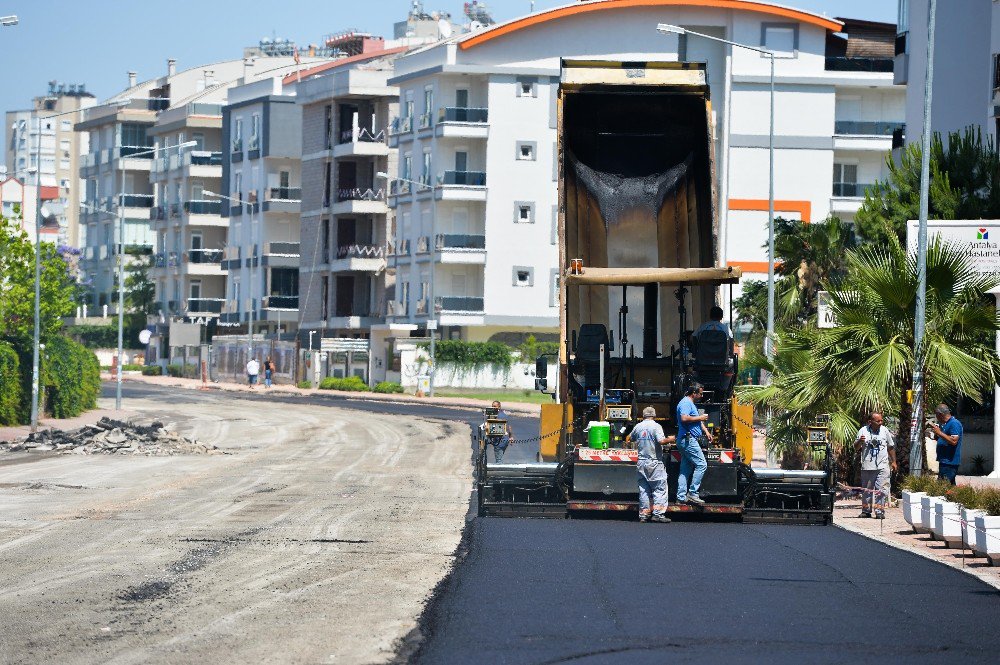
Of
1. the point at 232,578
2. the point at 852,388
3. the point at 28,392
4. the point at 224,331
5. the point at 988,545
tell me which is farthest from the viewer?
the point at 224,331

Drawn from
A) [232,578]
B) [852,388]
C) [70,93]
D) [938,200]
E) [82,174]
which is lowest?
[232,578]

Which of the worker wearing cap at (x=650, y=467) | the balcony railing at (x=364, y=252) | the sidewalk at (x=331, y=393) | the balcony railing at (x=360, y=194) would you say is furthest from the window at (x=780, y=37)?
the worker wearing cap at (x=650, y=467)

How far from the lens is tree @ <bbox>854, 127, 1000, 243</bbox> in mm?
34156

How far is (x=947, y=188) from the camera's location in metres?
34.3

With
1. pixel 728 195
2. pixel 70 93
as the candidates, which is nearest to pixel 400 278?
pixel 728 195

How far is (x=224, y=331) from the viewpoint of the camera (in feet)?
330

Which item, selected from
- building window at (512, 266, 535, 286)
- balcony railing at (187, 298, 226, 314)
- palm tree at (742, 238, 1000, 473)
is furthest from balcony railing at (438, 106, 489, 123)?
palm tree at (742, 238, 1000, 473)

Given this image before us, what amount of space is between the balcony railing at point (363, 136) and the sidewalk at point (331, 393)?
42.7 feet

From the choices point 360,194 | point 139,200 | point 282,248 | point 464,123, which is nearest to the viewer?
point 464,123

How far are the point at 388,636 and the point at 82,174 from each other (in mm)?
109460

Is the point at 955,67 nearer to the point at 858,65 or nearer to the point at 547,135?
the point at 858,65

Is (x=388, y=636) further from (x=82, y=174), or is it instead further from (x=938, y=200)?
(x=82, y=174)

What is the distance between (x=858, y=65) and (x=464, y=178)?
18.4 metres

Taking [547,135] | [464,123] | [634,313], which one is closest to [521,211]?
[547,135]
